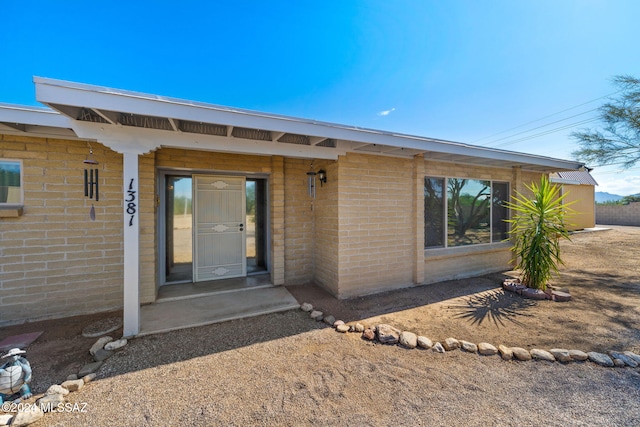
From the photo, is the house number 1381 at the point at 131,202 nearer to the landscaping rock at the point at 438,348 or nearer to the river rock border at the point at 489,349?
the river rock border at the point at 489,349

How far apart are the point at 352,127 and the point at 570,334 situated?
402 cm

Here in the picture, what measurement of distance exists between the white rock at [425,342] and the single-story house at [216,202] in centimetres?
159

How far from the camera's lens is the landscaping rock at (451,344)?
282cm

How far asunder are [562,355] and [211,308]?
4582 millimetres

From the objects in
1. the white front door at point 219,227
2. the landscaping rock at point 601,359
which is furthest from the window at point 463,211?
the white front door at point 219,227

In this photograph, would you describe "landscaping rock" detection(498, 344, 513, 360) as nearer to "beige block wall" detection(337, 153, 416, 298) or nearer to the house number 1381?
"beige block wall" detection(337, 153, 416, 298)

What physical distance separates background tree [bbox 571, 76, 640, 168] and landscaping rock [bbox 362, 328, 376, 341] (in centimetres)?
938

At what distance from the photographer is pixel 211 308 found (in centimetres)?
383

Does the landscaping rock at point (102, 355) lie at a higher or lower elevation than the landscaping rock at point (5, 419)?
lower

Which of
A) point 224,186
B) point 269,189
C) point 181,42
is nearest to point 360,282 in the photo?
point 269,189

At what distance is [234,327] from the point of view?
130 inches

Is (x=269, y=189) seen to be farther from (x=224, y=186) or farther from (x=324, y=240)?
(x=324, y=240)

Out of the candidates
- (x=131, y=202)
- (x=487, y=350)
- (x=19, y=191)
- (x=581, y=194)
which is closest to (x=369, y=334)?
(x=487, y=350)

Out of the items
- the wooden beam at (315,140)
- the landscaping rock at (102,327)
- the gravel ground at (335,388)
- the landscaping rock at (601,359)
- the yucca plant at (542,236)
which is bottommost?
the gravel ground at (335,388)
